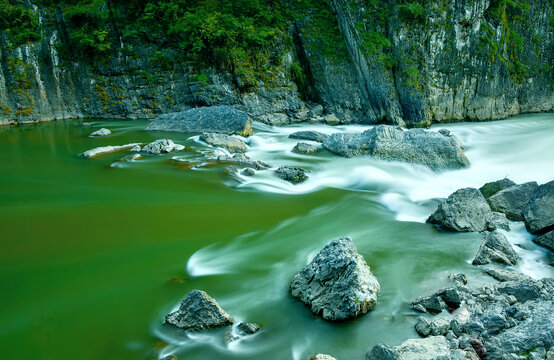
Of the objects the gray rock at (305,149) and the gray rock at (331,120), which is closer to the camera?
the gray rock at (305,149)

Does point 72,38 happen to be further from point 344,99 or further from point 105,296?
point 105,296

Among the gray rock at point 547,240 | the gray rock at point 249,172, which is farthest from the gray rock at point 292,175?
the gray rock at point 547,240

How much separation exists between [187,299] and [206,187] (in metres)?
4.09

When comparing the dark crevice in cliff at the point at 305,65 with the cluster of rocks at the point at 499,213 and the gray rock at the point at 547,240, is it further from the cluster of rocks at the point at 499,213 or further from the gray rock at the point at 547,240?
the gray rock at the point at 547,240

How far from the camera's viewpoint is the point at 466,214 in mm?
5562

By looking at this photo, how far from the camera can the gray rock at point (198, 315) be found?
3.38m

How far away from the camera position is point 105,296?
12.7 ft

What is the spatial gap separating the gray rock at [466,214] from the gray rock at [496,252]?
24.8 inches

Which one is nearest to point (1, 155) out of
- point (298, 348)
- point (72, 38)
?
point (72, 38)

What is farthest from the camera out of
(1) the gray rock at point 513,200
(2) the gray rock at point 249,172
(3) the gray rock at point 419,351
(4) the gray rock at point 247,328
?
(2) the gray rock at point 249,172

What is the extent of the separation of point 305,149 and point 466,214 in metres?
5.77

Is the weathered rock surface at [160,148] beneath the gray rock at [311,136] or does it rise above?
above

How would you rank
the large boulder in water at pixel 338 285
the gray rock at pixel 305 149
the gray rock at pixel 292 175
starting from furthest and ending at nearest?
the gray rock at pixel 305 149 → the gray rock at pixel 292 175 → the large boulder in water at pixel 338 285

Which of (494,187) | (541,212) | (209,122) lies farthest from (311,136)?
(541,212)
